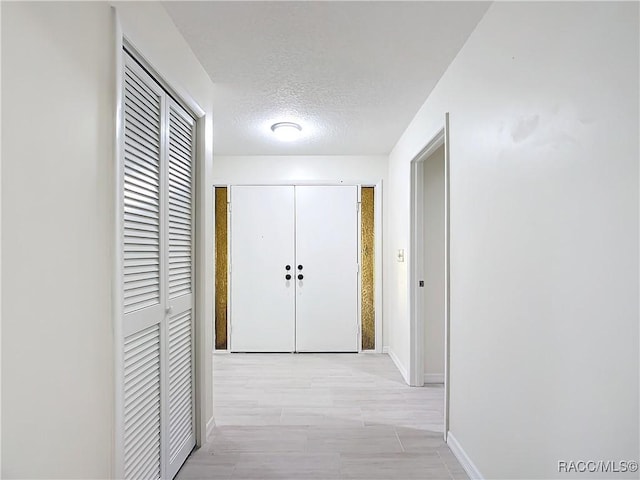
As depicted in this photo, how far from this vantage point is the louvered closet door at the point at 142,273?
1735mm

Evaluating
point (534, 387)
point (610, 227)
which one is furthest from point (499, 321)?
point (610, 227)

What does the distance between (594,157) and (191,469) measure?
2423 millimetres

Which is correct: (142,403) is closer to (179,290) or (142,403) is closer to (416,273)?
(179,290)

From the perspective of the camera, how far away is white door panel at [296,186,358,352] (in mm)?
5066

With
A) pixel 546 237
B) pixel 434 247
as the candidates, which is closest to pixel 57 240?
pixel 546 237

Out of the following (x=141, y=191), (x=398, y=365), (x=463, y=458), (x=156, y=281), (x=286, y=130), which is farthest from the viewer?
(x=398, y=365)

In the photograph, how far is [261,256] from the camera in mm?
5078

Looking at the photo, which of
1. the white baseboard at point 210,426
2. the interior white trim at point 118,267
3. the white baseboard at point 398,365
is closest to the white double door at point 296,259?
the white baseboard at point 398,365

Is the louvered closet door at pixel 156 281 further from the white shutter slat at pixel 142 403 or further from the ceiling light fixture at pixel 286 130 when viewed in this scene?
the ceiling light fixture at pixel 286 130

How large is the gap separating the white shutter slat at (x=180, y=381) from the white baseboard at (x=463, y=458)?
158 centimetres

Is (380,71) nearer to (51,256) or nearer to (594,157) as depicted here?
(594,157)

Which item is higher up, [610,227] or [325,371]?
[610,227]

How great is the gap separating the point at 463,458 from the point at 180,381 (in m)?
1.64

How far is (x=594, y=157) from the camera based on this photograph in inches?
48.4
